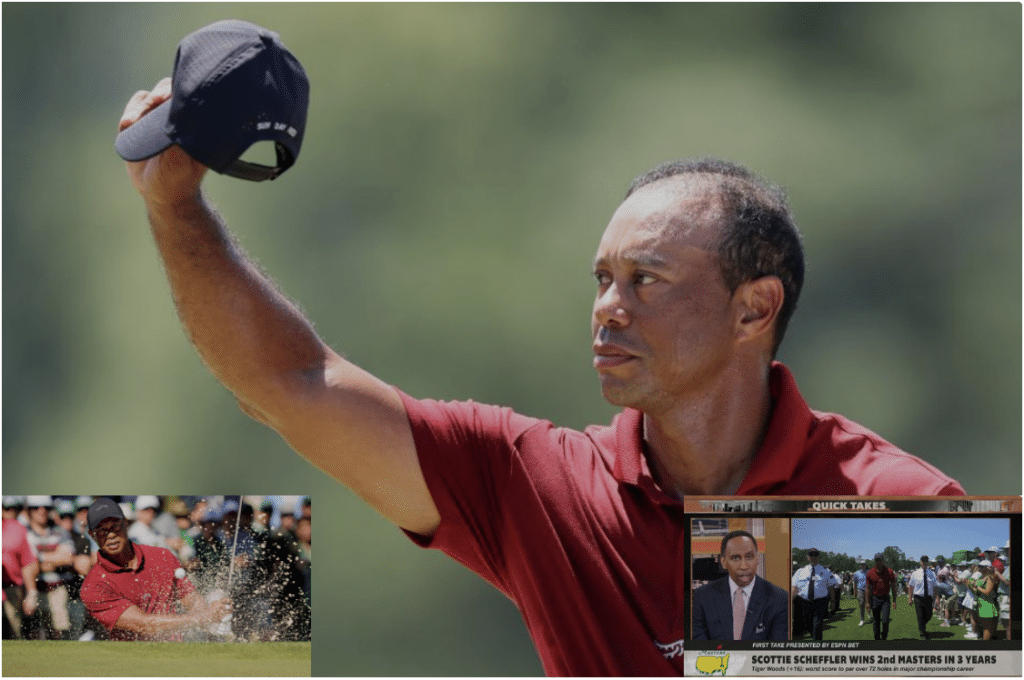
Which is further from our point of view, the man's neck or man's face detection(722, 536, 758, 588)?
the man's neck

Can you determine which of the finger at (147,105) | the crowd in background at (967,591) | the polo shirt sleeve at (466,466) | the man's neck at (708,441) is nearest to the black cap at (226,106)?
the finger at (147,105)

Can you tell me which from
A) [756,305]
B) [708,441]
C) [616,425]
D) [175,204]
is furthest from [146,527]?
[756,305]

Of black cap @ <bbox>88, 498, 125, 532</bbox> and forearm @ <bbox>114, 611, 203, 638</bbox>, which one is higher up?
black cap @ <bbox>88, 498, 125, 532</bbox>

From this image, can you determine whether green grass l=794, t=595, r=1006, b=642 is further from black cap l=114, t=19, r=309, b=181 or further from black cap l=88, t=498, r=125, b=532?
black cap l=88, t=498, r=125, b=532

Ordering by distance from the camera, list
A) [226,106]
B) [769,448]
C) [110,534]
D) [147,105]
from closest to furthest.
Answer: [226,106]
[147,105]
[769,448]
[110,534]

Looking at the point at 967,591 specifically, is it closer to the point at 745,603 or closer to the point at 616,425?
the point at 745,603

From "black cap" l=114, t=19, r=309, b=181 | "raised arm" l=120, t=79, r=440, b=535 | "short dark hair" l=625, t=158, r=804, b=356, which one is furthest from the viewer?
"short dark hair" l=625, t=158, r=804, b=356

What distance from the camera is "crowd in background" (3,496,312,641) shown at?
1963 millimetres

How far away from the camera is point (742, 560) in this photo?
1639mm

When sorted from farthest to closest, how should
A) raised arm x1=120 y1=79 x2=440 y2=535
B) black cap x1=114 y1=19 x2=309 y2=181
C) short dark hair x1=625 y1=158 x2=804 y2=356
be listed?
short dark hair x1=625 y1=158 x2=804 y2=356
raised arm x1=120 y1=79 x2=440 y2=535
black cap x1=114 y1=19 x2=309 y2=181

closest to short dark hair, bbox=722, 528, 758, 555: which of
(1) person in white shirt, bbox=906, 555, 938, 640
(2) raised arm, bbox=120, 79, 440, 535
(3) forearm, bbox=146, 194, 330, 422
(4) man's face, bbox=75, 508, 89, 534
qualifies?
(1) person in white shirt, bbox=906, 555, 938, 640

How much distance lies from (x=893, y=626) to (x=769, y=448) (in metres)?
0.27

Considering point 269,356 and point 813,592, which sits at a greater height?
point 269,356

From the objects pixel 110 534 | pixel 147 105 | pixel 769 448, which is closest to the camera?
pixel 147 105
